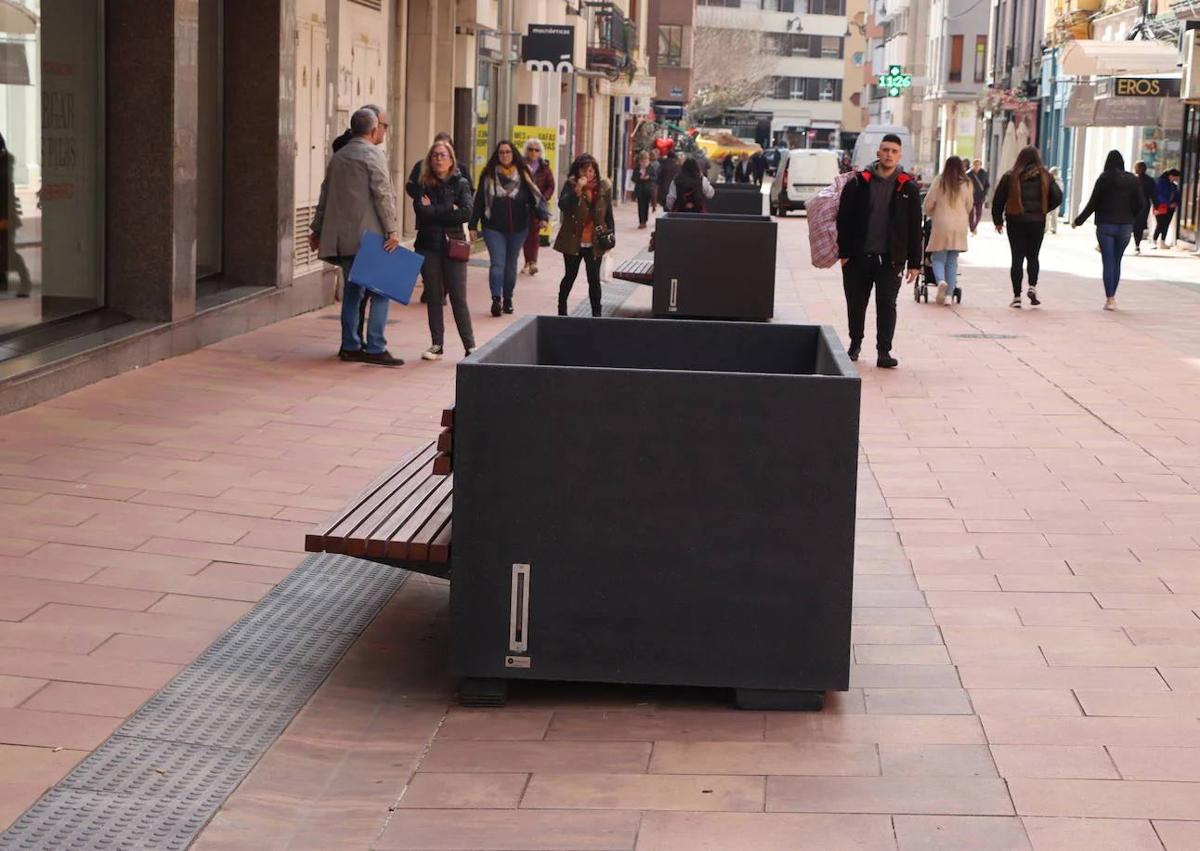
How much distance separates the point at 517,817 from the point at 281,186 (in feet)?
37.6

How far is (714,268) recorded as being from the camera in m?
16.3

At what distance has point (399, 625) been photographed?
6270 millimetres

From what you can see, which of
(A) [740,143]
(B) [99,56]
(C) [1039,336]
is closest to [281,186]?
(B) [99,56]

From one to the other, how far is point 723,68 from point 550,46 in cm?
8380

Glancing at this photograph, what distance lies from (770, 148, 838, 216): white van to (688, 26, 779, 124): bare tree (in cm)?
6073

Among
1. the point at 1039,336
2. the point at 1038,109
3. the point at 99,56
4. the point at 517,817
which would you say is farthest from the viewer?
the point at 1038,109

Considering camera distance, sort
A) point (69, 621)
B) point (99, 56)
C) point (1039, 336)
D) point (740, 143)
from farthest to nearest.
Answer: point (740, 143) → point (1039, 336) → point (99, 56) → point (69, 621)

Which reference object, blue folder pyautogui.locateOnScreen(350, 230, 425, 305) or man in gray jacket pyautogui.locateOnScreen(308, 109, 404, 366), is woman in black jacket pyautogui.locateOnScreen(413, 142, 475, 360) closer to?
man in gray jacket pyautogui.locateOnScreen(308, 109, 404, 366)

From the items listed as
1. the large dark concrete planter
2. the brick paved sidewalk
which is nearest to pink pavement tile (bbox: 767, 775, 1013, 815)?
the brick paved sidewalk

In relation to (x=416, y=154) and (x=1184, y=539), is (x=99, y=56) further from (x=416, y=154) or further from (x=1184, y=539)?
(x=416, y=154)

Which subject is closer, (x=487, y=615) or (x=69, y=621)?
(x=487, y=615)

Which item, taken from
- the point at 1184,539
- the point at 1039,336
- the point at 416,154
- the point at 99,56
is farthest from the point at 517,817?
the point at 416,154

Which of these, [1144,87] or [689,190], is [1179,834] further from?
[1144,87]

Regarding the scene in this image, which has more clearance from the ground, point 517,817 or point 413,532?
point 413,532
